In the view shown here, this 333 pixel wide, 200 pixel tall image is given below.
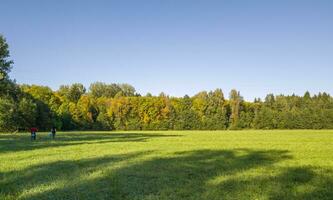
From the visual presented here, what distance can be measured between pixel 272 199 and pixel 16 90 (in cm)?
4925

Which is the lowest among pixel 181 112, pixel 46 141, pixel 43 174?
pixel 43 174

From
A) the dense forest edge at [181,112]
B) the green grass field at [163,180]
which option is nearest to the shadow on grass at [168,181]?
the green grass field at [163,180]

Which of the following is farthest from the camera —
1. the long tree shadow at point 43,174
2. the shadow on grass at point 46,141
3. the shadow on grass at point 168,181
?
the shadow on grass at point 46,141

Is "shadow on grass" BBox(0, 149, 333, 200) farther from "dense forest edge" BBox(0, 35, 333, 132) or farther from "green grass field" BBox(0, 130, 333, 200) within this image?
"dense forest edge" BBox(0, 35, 333, 132)

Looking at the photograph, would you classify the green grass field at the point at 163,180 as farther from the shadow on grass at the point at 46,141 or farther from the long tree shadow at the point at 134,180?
the shadow on grass at the point at 46,141

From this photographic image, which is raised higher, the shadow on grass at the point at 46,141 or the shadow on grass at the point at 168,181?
the shadow on grass at the point at 46,141

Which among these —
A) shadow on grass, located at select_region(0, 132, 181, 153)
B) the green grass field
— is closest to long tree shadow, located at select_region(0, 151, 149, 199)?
the green grass field

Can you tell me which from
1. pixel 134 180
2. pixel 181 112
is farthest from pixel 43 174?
→ pixel 181 112

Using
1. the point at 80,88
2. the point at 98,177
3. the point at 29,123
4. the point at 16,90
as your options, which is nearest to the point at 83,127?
the point at 29,123

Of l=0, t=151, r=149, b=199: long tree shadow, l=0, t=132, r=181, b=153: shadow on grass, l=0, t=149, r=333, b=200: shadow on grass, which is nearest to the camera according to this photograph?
l=0, t=149, r=333, b=200: shadow on grass

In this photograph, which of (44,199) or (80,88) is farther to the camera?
(80,88)

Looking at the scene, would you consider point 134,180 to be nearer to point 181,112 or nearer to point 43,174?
point 43,174

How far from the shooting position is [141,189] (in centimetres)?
1163

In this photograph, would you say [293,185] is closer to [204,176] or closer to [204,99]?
[204,176]
